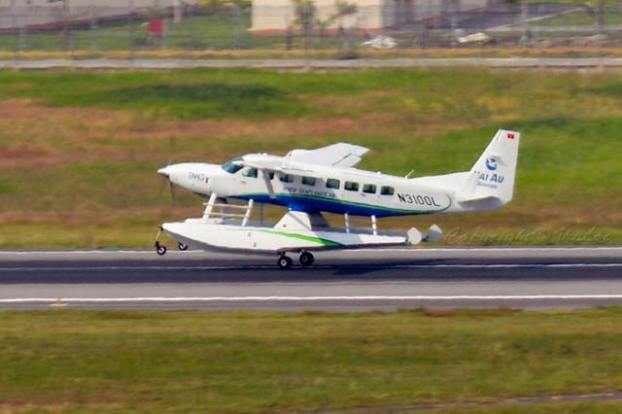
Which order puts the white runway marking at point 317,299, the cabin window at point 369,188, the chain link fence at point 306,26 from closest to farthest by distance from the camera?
the white runway marking at point 317,299 < the cabin window at point 369,188 < the chain link fence at point 306,26

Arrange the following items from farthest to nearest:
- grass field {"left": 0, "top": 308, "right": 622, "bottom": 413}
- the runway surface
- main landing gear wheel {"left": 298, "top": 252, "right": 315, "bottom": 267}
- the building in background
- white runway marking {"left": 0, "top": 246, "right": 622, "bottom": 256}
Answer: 1. the building in background
2. white runway marking {"left": 0, "top": 246, "right": 622, "bottom": 256}
3. main landing gear wheel {"left": 298, "top": 252, "right": 315, "bottom": 267}
4. the runway surface
5. grass field {"left": 0, "top": 308, "right": 622, "bottom": 413}

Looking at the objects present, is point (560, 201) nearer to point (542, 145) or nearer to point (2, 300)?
point (542, 145)

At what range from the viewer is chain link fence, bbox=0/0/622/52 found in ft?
200

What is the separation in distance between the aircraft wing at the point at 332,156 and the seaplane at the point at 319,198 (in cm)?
6

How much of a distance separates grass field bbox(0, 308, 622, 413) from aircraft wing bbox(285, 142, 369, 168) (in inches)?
351

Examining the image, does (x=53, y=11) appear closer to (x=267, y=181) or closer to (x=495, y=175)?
(x=267, y=181)

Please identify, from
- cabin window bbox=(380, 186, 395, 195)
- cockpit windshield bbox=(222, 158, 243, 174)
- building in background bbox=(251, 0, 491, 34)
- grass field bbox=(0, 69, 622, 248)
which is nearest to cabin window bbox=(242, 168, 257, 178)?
cockpit windshield bbox=(222, 158, 243, 174)

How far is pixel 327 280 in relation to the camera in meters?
28.9

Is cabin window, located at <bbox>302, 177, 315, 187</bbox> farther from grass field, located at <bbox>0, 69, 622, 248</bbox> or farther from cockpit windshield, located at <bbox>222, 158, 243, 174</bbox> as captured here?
grass field, located at <bbox>0, 69, 622, 248</bbox>

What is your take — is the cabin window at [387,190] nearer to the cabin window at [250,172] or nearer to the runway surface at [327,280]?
the runway surface at [327,280]

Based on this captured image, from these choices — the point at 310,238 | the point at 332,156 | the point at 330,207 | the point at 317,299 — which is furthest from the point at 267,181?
the point at 317,299

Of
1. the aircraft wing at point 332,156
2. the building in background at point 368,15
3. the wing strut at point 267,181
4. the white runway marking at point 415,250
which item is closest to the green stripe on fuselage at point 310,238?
the wing strut at point 267,181

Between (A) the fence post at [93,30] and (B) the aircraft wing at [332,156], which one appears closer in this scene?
(B) the aircraft wing at [332,156]

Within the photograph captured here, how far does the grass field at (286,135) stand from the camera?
125 feet
